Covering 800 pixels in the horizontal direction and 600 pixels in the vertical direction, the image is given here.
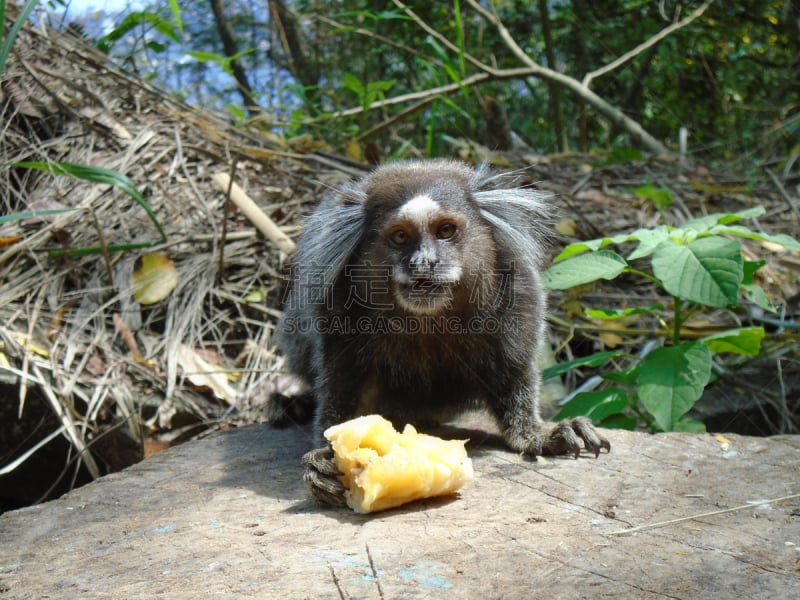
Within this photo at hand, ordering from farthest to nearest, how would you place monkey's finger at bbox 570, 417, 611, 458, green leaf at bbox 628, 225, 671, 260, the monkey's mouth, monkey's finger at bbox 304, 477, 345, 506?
green leaf at bbox 628, 225, 671, 260 < the monkey's mouth < monkey's finger at bbox 570, 417, 611, 458 < monkey's finger at bbox 304, 477, 345, 506

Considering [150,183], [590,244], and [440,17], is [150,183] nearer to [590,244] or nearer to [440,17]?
[590,244]

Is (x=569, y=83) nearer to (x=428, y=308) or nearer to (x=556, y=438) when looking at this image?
(x=428, y=308)

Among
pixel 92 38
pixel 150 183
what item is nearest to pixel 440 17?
pixel 92 38

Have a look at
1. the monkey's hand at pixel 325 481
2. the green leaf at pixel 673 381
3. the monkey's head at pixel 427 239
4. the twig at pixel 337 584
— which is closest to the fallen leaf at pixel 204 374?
the monkey's head at pixel 427 239

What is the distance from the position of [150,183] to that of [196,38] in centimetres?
390

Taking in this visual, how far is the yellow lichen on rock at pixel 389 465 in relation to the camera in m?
2.48

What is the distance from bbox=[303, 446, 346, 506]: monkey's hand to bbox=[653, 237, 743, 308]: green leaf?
1793 mm

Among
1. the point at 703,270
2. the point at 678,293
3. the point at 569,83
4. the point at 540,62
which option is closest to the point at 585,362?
the point at 678,293

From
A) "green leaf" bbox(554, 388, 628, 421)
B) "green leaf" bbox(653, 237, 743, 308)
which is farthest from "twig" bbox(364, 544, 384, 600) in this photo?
"green leaf" bbox(653, 237, 743, 308)

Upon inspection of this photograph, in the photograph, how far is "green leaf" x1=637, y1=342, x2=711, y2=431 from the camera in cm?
333

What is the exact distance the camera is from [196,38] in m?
8.70

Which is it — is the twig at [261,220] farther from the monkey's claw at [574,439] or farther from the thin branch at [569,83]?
the thin branch at [569,83]

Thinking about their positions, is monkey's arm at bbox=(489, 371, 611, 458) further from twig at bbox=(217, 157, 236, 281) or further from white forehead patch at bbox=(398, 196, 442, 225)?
twig at bbox=(217, 157, 236, 281)

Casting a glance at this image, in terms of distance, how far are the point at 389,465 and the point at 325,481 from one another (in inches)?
12.2
